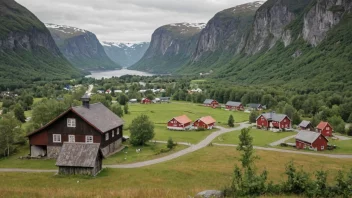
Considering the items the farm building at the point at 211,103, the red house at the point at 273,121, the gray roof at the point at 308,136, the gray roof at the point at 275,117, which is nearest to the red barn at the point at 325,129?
the red house at the point at 273,121

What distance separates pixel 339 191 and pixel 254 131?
7437 centimetres

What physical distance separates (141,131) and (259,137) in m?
35.0

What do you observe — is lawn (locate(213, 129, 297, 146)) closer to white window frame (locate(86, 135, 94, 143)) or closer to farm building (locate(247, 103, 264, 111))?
white window frame (locate(86, 135, 94, 143))

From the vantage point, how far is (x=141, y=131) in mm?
64625

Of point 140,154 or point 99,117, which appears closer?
point 140,154

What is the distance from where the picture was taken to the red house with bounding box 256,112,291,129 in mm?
101000

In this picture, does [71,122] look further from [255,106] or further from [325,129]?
[255,106]

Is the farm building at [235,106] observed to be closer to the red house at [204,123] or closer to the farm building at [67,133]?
the red house at [204,123]

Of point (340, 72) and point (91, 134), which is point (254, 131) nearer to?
point (91, 134)

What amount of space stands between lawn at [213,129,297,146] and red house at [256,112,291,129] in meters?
6.34

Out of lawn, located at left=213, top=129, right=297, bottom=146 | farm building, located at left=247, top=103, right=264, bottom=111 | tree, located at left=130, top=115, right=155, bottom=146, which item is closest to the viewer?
tree, located at left=130, top=115, right=155, bottom=146

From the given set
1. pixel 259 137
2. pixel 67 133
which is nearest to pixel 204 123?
pixel 259 137

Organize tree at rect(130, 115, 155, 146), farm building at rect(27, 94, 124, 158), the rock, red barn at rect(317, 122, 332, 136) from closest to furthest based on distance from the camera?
the rock, farm building at rect(27, 94, 124, 158), tree at rect(130, 115, 155, 146), red barn at rect(317, 122, 332, 136)

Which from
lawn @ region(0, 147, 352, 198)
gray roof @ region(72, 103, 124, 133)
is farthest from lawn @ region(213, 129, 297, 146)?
gray roof @ region(72, 103, 124, 133)
